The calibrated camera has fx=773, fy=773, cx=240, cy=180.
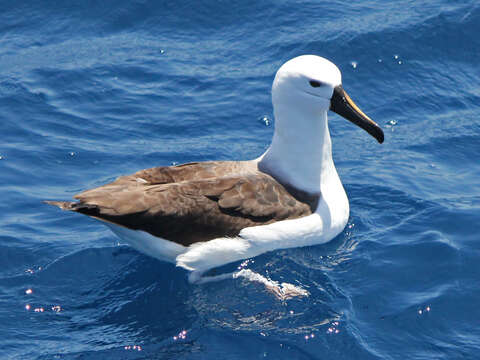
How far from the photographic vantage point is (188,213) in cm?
776

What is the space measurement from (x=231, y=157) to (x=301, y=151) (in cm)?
202

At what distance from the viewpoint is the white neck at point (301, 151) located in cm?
861

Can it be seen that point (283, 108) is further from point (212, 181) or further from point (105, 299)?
point (105, 299)

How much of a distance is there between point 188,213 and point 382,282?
6.90 feet

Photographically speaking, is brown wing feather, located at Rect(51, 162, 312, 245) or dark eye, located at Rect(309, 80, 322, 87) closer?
brown wing feather, located at Rect(51, 162, 312, 245)

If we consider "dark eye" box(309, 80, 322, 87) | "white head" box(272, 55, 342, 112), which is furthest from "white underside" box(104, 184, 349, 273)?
"dark eye" box(309, 80, 322, 87)

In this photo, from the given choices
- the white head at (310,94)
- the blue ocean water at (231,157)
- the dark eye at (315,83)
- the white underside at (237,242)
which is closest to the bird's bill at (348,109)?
the white head at (310,94)

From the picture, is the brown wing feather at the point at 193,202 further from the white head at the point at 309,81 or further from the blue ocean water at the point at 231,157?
the white head at the point at 309,81

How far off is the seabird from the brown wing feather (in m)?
0.01

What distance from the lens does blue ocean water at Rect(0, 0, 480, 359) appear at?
7.23 meters

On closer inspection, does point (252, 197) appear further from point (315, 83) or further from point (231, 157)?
point (231, 157)

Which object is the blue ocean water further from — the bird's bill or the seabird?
the bird's bill

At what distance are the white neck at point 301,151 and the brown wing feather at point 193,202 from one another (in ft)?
1.02

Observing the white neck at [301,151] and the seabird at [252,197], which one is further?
the white neck at [301,151]
